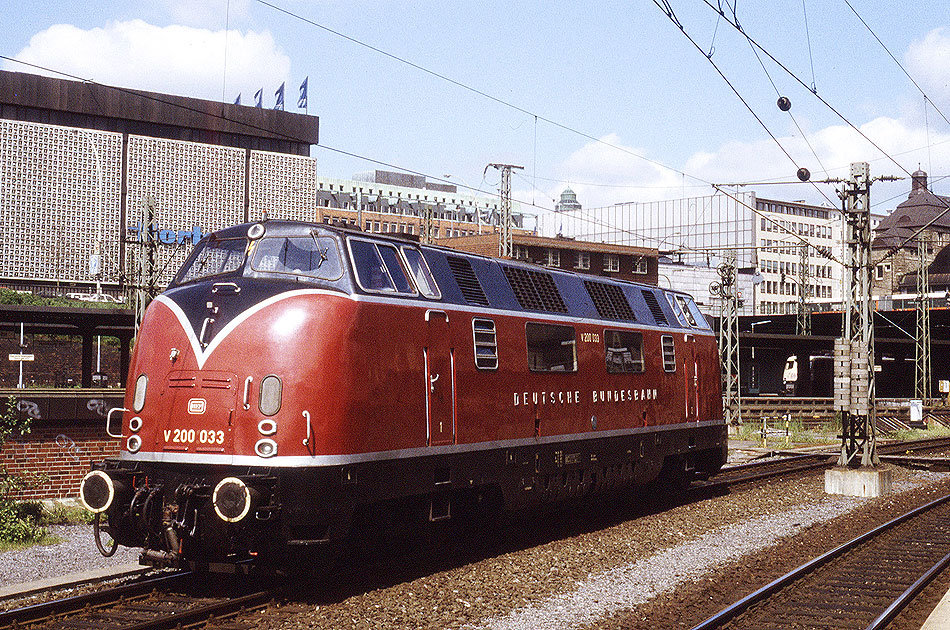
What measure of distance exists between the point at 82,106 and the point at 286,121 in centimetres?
2369

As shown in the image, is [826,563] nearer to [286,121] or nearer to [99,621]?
[99,621]

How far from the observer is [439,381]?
1275cm

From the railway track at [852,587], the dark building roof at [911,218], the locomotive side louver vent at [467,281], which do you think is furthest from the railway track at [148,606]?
the dark building roof at [911,218]

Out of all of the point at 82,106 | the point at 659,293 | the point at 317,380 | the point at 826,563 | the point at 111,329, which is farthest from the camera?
the point at 82,106

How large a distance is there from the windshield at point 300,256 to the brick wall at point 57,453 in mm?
8254

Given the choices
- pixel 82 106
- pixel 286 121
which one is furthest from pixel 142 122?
pixel 286 121

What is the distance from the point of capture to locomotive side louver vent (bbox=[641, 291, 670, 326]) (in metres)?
19.0

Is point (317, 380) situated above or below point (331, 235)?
below

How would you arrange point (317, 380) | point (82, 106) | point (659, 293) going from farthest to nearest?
point (82, 106)
point (659, 293)
point (317, 380)

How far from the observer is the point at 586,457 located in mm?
16172

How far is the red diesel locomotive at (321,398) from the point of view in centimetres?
1070

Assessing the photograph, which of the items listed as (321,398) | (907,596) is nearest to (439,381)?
(321,398)

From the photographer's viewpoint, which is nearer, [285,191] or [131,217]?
[131,217]

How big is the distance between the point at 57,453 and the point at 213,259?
7.86 metres
